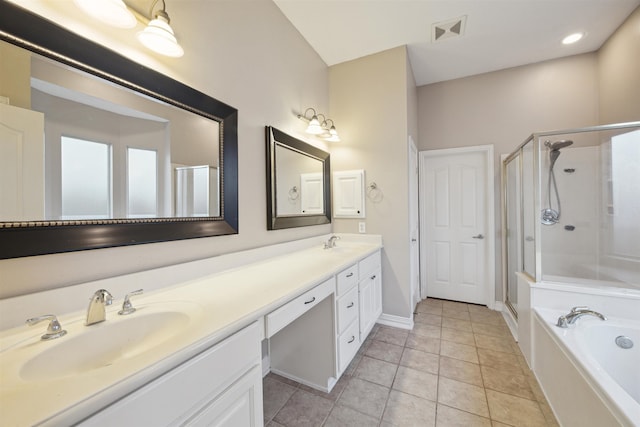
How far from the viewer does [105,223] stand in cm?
100

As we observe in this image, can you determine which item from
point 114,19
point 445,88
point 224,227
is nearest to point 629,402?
point 224,227

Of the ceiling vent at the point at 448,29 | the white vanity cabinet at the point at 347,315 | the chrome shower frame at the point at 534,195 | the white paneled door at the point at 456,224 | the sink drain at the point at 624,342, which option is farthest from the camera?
the white paneled door at the point at 456,224

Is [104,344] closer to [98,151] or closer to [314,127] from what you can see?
[98,151]

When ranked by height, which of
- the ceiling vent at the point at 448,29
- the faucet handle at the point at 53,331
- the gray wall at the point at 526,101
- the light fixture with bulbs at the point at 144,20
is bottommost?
the faucet handle at the point at 53,331

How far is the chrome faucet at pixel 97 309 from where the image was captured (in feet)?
2.69

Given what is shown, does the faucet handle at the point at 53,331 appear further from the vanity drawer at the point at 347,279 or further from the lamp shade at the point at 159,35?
the vanity drawer at the point at 347,279

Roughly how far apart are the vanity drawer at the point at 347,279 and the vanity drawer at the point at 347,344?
1.01ft

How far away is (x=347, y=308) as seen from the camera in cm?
177

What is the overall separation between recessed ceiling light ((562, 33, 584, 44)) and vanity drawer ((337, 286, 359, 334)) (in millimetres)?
3276

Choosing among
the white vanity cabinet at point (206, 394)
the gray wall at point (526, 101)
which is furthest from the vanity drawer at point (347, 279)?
the gray wall at point (526, 101)

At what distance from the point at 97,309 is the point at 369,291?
1864 mm

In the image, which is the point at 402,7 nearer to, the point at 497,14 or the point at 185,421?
the point at 497,14

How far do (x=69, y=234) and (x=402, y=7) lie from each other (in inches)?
105

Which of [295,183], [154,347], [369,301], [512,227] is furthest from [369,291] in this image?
[512,227]
